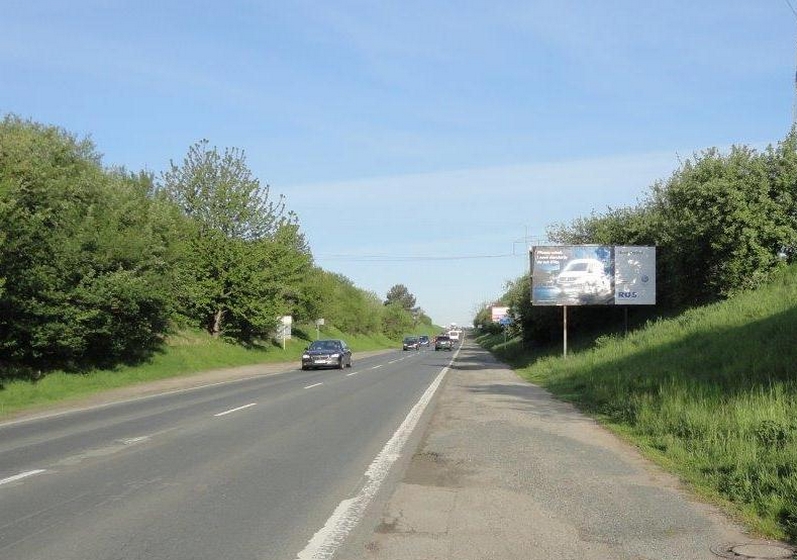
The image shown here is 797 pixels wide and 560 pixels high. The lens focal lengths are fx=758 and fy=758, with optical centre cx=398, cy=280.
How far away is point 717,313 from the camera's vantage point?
25953 mm

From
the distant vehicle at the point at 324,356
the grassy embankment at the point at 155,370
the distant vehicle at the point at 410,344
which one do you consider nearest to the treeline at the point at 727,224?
the distant vehicle at the point at 324,356

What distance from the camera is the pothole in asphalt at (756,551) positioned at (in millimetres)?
5996

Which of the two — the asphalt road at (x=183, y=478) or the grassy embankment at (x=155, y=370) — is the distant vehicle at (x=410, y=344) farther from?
the asphalt road at (x=183, y=478)

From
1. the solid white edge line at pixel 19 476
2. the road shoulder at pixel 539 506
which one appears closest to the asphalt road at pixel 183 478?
the solid white edge line at pixel 19 476

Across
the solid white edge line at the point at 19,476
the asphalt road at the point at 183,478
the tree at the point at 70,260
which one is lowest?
the solid white edge line at the point at 19,476

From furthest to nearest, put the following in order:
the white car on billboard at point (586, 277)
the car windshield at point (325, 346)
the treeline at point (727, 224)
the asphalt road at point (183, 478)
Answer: the car windshield at point (325, 346), the white car on billboard at point (586, 277), the treeline at point (727, 224), the asphalt road at point (183, 478)

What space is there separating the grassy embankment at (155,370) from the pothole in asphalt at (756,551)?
17515 millimetres

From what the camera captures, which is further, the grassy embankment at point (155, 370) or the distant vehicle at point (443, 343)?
the distant vehicle at point (443, 343)

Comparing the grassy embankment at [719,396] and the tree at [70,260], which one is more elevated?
the tree at [70,260]

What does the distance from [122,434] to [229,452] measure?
341 centimetres

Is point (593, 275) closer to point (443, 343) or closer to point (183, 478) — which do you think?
point (183, 478)

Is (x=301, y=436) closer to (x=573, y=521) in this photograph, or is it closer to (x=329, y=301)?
(x=573, y=521)

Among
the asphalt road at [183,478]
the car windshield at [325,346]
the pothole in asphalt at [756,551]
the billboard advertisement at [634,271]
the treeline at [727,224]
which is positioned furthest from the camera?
the car windshield at [325,346]

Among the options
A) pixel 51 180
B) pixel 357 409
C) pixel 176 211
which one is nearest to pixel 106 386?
pixel 51 180
